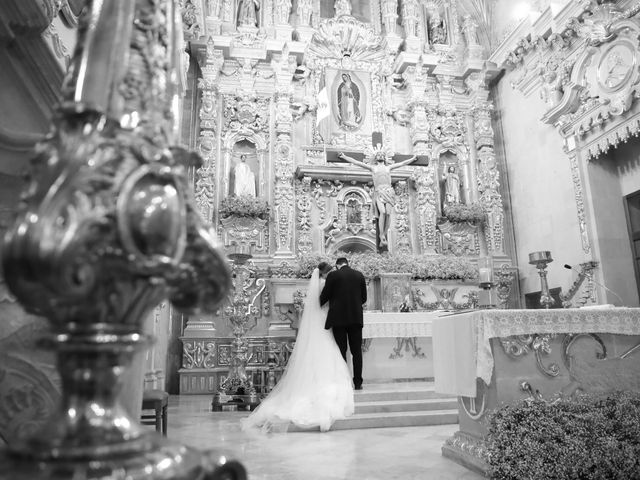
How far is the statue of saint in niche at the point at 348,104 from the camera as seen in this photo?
12805 millimetres

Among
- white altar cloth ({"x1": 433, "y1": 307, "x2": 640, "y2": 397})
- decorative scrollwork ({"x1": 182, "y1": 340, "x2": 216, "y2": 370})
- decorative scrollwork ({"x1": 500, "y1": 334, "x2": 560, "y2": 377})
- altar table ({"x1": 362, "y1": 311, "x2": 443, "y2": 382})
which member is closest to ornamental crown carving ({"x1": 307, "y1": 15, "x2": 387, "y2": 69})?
decorative scrollwork ({"x1": 182, "y1": 340, "x2": 216, "y2": 370})

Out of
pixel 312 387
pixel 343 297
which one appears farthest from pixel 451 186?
pixel 312 387

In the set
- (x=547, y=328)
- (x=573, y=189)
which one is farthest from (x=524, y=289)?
(x=547, y=328)

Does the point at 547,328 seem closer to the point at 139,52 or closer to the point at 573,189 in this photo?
the point at 139,52

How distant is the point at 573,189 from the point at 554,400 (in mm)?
7825

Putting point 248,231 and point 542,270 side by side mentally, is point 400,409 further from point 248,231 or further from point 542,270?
point 248,231

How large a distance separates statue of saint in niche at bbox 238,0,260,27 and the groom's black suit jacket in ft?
27.8

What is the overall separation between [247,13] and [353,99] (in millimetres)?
3436

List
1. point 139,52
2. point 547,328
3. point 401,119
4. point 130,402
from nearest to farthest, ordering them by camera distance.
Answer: point 139,52
point 130,402
point 547,328
point 401,119

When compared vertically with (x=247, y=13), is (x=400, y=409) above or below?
below

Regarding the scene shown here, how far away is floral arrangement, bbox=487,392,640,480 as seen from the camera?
3.27 metres

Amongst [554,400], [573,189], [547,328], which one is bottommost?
[554,400]

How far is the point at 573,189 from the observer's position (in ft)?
33.9

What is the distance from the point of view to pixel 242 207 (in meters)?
11.2
